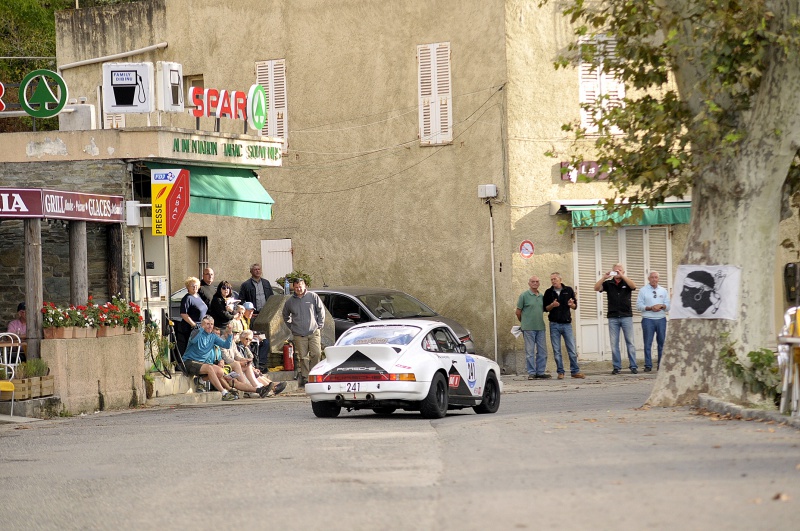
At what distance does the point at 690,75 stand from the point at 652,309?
35.1 feet

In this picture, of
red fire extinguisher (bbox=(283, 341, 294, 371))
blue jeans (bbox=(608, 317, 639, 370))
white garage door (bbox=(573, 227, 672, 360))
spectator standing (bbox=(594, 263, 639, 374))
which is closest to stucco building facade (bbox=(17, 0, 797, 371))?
white garage door (bbox=(573, 227, 672, 360))

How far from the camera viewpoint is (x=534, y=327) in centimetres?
2700

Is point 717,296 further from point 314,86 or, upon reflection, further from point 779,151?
point 314,86

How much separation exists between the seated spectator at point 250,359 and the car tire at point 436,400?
6742mm

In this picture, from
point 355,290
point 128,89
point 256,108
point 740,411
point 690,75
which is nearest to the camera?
point 740,411

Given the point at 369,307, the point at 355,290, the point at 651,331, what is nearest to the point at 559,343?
the point at 651,331

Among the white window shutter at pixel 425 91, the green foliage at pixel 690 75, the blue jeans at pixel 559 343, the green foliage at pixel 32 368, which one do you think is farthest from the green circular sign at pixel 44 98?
the blue jeans at pixel 559 343

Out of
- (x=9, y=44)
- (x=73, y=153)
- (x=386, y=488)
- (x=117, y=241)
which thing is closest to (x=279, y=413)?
(x=117, y=241)

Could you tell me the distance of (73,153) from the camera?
23062mm

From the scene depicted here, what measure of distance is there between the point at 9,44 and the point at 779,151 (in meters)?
33.6

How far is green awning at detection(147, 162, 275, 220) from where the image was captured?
24.5 m

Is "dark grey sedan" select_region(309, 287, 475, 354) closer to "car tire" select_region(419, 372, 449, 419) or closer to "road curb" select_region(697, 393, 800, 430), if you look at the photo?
"car tire" select_region(419, 372, 449, 419)

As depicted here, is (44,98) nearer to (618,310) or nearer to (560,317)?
(560,317)

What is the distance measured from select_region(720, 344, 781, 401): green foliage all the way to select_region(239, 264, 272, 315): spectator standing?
459 inches
